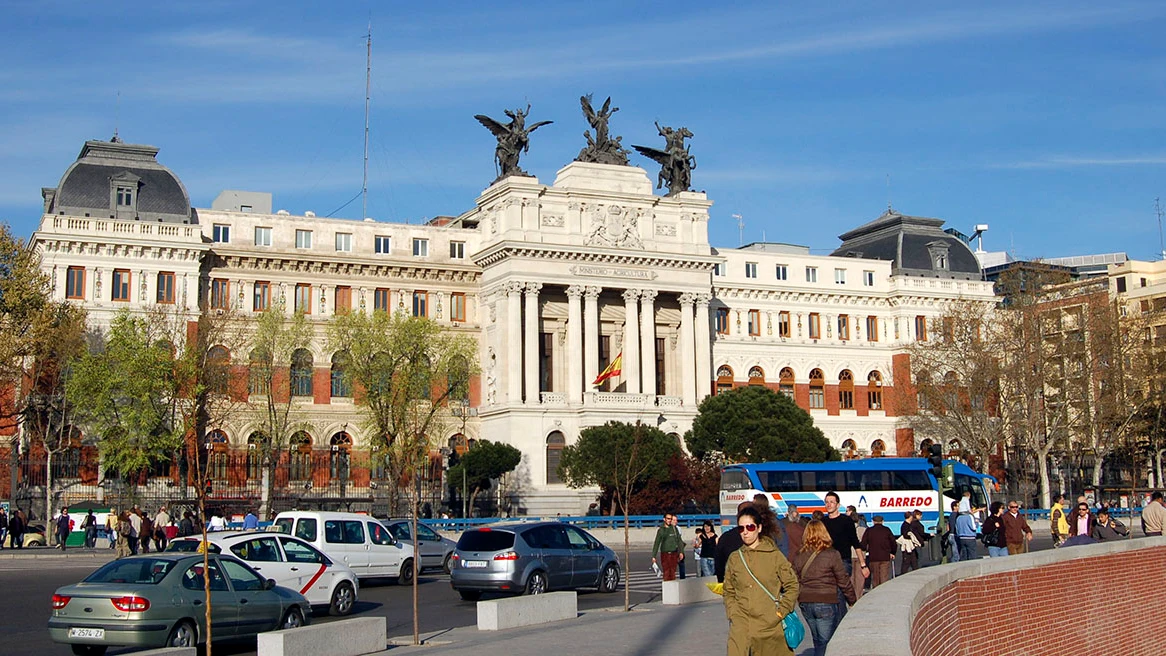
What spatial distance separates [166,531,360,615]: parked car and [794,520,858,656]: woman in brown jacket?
43.8 ft

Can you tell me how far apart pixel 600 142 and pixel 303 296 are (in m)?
19.5

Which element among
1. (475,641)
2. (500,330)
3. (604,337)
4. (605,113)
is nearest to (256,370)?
(500,330)

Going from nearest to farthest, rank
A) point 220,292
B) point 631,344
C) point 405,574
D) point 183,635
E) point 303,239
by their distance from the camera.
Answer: point 183,635, point 405,574, point 220,292, point 303,239, point 631,344

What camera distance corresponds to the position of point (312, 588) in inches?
1017

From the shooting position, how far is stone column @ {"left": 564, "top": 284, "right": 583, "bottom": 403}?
73500 millimetres

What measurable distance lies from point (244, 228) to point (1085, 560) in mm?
57519

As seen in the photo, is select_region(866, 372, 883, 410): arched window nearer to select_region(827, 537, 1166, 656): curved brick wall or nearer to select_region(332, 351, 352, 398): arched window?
select_region(332, 351, 352, 398): arched window

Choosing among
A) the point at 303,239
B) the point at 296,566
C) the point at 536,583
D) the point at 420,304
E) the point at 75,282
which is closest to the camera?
the point at 296,566

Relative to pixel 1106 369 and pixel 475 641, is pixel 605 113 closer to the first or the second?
pixel 1106 369

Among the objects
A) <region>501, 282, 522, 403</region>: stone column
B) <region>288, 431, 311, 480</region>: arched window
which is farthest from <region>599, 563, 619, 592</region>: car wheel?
<region>288, 431, 311, 480</region>: arched window

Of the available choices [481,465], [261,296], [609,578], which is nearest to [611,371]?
[481,465]

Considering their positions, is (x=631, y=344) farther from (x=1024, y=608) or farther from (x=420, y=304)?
(x=1024, y=608)

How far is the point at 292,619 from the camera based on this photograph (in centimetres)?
2202

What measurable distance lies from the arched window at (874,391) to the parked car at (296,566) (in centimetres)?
6723
